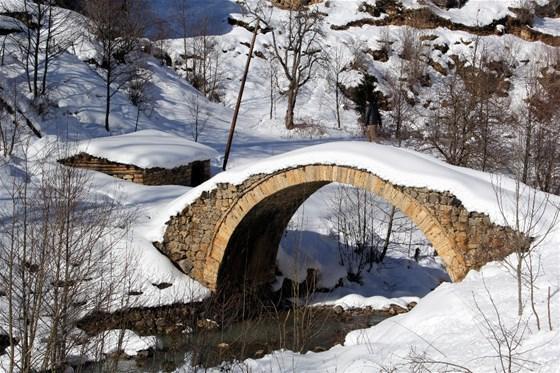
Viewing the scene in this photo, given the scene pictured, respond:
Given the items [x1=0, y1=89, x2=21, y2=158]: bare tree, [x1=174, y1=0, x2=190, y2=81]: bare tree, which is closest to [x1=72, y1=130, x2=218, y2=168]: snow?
[x1=0, y1=89, x2=21, y2=158]: bare tree

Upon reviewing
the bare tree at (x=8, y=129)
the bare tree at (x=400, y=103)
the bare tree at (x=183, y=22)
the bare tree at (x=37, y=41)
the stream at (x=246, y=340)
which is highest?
the bare tree at (x=183, y=22)

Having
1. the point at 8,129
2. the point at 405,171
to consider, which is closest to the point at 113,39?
the point at 8,129

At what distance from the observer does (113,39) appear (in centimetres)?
2036

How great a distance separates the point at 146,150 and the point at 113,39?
25.1ft

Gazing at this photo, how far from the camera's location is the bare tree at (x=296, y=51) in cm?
2400

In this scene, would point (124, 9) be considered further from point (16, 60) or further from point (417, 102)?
point (417, 102)

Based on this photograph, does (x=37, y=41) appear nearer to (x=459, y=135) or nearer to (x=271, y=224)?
(x=271, y=224)

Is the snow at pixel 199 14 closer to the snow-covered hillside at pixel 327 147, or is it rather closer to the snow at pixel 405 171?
the snow-covered hillside at pixel 327 147

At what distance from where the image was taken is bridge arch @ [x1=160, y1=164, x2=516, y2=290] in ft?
26.3

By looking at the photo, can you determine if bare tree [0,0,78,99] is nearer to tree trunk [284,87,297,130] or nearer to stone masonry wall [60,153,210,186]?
stone masonry wall [60,153,210,186]

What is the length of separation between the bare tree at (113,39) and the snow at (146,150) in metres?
4.25

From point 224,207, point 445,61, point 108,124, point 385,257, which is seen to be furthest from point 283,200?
point 445,61

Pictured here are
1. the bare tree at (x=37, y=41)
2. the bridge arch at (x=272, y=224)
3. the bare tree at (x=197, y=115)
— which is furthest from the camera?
the bare tree at (x=197, y=115)

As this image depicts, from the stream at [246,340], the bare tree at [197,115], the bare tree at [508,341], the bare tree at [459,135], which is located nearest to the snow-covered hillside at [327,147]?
the bare tree at [508,341]
